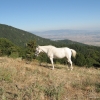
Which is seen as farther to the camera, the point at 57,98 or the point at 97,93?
the point at 97,93

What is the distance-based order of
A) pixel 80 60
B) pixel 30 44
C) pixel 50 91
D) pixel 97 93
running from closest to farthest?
pixel 50 91, pixel 97 93, pixel 30 44, pixel 80 60

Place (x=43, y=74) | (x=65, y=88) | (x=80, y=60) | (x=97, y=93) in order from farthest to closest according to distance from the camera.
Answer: (x=80, y=60) < (x=43, y=74) < (x=65, y=88) < (x=97, y=93)

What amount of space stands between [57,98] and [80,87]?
5.52 ft

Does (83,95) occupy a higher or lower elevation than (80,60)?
higher

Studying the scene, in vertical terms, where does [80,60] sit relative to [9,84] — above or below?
below

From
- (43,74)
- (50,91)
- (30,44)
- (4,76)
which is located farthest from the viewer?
(30,44)

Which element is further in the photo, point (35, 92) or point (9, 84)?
point (9, 84)

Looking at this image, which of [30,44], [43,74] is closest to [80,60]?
[30,44]

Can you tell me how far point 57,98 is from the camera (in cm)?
614

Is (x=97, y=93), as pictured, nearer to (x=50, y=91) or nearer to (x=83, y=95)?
(x=83, y=95)

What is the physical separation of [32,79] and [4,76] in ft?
4.22

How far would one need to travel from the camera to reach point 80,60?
7256 centimetres

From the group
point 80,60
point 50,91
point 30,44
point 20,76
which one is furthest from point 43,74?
point 80,60

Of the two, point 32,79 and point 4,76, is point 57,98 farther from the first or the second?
point 4,76
